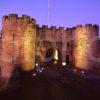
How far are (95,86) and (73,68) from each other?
6.87 m

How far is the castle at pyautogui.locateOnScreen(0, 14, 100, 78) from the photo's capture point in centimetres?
2719

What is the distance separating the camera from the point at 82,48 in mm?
33375

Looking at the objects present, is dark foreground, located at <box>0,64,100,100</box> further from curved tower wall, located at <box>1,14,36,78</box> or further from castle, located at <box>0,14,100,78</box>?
castle, located at <box>0,14,100,78</box>

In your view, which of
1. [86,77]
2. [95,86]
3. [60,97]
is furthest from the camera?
[86,77]

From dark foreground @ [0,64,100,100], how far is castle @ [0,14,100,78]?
1613 millimetres

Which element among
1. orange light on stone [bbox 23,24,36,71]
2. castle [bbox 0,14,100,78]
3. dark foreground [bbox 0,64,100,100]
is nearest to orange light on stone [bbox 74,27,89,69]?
castle [bbox 0,14,100,78]

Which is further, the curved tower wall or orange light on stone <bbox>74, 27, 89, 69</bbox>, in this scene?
orange light on stone <bbox>74, 27, 89, 69</bbox>

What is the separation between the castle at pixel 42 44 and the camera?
89.2 feet

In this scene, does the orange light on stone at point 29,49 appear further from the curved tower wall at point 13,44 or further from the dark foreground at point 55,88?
the dark foreground at point 55,88

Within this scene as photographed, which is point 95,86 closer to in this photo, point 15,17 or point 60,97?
point 60,97

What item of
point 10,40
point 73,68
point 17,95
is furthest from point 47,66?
point 17,95

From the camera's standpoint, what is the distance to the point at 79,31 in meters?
33.8

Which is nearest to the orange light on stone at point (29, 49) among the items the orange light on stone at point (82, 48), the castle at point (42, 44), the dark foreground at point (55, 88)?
the castle at point (42, 44)

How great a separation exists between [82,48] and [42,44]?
14.8ft
